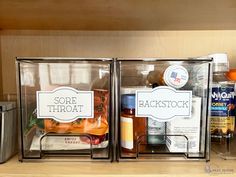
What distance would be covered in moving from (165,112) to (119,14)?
0.83 ft

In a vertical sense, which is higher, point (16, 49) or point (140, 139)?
point (16, 49)

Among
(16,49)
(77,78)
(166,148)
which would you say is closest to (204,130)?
(166,148)

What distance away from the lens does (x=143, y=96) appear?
56 centimetres

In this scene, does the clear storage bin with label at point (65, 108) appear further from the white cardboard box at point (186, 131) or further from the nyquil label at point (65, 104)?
the white cardboard box at point (186, 131)

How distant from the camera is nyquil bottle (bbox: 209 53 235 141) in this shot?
0.59m

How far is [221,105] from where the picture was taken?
60cm

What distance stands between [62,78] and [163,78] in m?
0.21

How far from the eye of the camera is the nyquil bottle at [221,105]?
59cm

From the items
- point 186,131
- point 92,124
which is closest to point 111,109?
point 92,124

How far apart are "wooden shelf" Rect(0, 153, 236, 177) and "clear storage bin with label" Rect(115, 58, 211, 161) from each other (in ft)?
0.09

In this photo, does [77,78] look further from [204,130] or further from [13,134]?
[204,130]

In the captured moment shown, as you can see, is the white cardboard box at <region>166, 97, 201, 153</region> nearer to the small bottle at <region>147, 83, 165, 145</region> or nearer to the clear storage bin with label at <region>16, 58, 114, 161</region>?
the small bottle at <region>147, 83, 165, 145</region>

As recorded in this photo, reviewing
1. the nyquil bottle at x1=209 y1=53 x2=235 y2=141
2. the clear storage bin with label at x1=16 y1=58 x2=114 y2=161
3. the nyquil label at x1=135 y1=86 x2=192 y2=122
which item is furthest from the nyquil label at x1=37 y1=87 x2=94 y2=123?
the nyquil bottle at x1=209 y1=53 x2=235 y2=141

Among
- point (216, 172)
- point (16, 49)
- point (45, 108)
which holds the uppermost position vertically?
point (16, 49)
